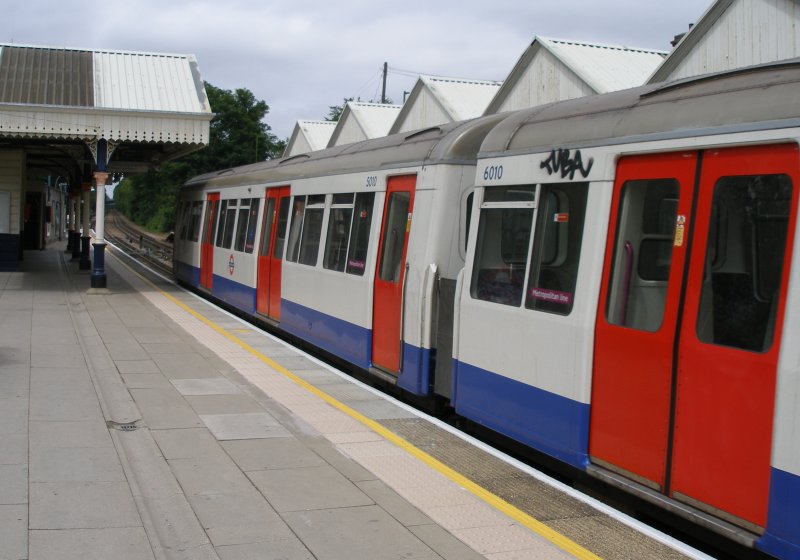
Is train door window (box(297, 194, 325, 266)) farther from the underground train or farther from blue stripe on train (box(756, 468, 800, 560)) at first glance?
blue stripe on train (box(756, 468, 800, 560))

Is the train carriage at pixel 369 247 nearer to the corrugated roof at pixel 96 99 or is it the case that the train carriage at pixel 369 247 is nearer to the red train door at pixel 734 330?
the red train door at pixel 734 330

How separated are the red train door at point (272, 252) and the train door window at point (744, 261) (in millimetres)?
9353

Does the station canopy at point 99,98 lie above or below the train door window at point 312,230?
above

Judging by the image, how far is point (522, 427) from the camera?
6.52 m

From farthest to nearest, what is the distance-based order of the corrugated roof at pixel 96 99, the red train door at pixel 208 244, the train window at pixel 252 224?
the red train door at pixel 208 244, the corrugated roof at pixel 96 99, the train window at pixel 252 224

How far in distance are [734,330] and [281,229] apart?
32.5 feet

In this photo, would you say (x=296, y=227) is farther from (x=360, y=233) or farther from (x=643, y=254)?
(x=643, y=254)

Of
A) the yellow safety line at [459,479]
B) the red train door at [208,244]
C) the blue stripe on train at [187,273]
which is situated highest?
the red train door at [208,244]

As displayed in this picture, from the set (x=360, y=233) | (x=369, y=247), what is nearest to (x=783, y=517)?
(x=369, y=247)

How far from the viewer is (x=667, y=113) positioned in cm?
538

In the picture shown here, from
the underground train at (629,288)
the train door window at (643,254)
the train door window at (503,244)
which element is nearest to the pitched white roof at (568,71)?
the underground train at (629,288)

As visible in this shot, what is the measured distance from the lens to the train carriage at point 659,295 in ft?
14.7

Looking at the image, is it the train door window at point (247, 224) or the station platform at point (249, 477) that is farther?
the train door window at point (247, 224)

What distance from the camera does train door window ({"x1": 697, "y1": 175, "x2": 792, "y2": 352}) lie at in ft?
14.9
